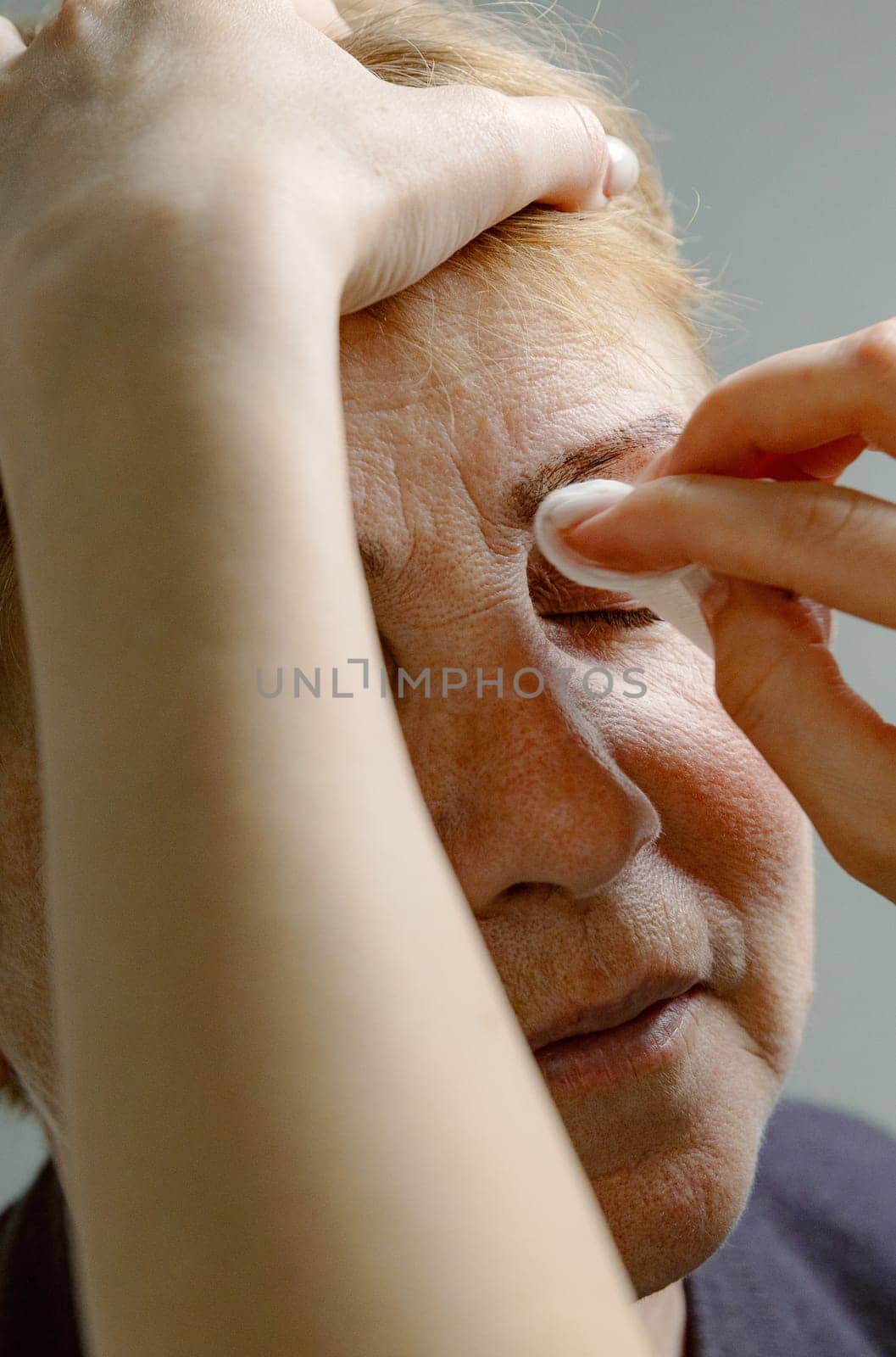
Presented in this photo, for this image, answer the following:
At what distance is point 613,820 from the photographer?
64cm

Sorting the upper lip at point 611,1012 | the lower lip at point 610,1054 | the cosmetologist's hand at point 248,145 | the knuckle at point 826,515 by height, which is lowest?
the lower lip at point 610,1054

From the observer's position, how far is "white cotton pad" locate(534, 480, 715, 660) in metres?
0.59

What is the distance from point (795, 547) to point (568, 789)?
0.19m

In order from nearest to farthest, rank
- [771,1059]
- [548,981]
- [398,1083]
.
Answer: [398,1083]
[548,981]
[771,1059]

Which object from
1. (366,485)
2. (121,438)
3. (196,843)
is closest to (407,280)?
(366,485)

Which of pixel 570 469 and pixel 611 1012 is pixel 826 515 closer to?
pixel 570 469

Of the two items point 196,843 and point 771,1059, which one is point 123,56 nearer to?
point 196,843

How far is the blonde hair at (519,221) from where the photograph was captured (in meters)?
0.71

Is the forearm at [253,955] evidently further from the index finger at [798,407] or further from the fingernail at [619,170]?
the fingernail at [619,170]

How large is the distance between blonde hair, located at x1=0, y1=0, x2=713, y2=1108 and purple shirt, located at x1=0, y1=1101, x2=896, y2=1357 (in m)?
0.16

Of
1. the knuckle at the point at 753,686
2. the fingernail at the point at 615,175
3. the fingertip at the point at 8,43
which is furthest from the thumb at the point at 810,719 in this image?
the fingertip at the point at 8,43

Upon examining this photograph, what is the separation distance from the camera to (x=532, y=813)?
2.06 ft

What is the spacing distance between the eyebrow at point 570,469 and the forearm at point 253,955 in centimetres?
21

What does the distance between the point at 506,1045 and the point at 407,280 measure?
42 cm
